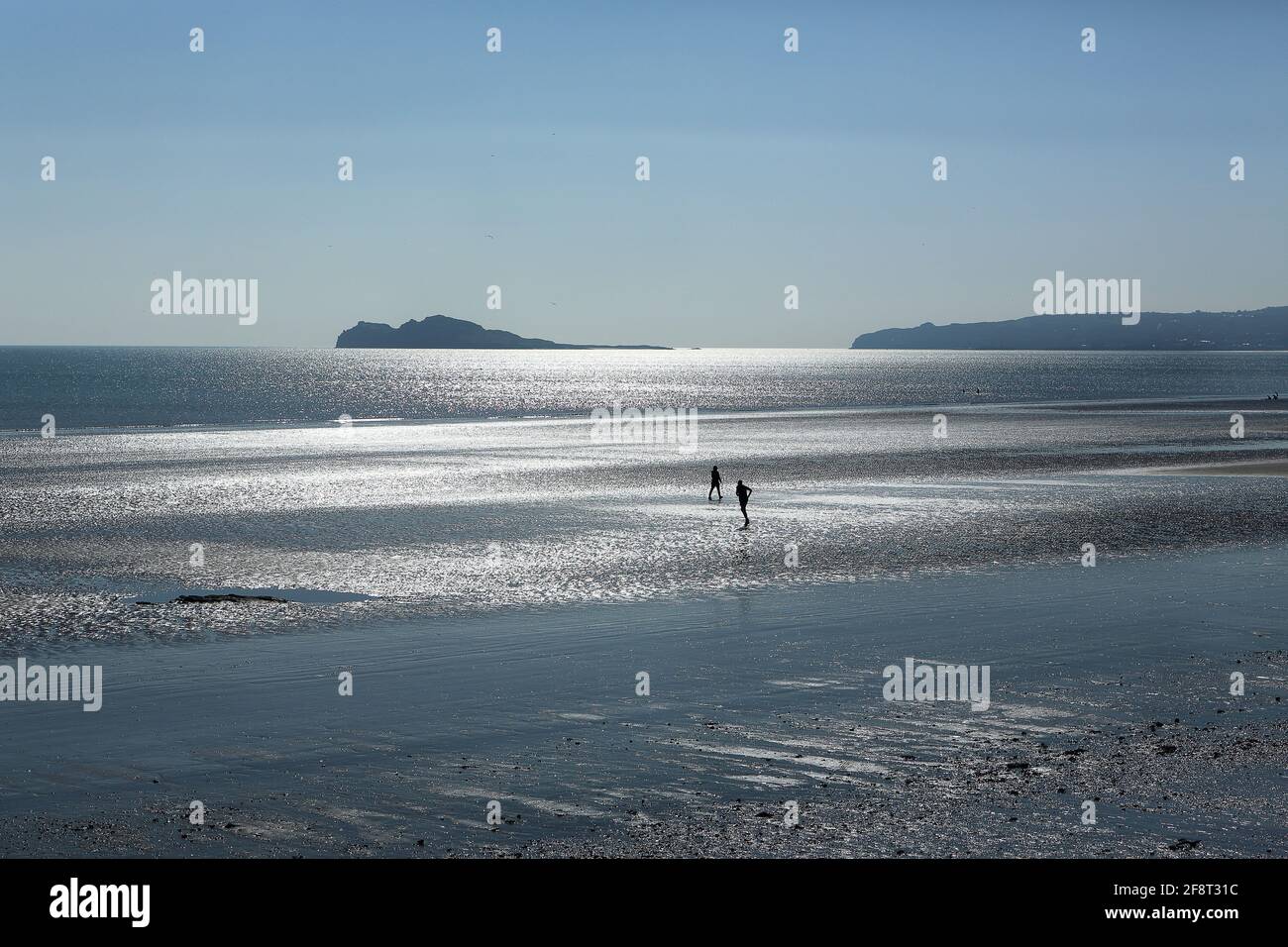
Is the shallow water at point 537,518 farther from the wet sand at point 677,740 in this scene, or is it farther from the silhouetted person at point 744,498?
the wet sand at point 677,740

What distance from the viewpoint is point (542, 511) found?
37938 millimetres

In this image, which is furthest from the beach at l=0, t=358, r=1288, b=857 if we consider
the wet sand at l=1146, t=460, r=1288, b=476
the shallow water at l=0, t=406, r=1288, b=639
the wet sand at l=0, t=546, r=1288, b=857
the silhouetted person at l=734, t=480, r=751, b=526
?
the wet sand at l=1146, t=460, r=1288, b=476

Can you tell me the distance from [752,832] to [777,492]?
107 ft

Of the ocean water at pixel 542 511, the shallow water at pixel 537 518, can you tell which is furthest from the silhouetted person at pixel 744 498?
the shallow water at pixel 537 518

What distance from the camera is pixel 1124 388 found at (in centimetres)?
15625

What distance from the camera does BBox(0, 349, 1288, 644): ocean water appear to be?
81.6 ft

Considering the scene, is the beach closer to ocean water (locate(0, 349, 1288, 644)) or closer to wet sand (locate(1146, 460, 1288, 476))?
ocean water (locate(0, 349, 1288, 644))

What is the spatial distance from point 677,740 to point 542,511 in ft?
79.2

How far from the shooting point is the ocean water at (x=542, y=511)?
81.6ft

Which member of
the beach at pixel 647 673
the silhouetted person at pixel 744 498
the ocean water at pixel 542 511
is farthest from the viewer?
the silhouetted person at pixel 744 498

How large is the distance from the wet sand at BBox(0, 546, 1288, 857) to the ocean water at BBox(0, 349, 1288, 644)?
3570 millimetres

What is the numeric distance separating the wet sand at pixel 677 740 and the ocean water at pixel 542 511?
11.7 ft
